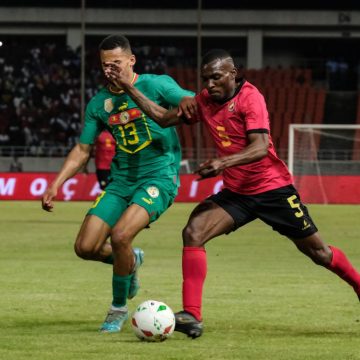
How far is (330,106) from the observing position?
43.6 m

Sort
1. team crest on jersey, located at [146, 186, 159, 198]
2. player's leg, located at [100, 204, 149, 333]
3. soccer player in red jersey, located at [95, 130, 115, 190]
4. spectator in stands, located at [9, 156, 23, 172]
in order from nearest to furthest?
player's leg, located at [100, 204, 149, 333] → team crest on jersey, located at [146, 186, 159, 198] → soccer player in red jersey, located at [95, 130, 115, 190] → spectator in stands, located at [9, 156, 23, 172]

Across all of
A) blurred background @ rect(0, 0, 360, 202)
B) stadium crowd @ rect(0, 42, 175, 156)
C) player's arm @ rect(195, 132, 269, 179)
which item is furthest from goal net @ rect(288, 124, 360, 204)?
player's arm @ rect(195, 132, 269, 179)

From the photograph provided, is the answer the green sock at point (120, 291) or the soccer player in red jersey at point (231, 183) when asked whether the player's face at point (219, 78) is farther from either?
the green sock at point (120, 291)

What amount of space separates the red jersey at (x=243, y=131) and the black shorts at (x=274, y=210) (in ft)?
0.19

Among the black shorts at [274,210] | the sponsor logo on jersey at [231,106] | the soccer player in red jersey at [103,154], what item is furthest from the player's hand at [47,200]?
the soccer player in red jersey at [103,154]

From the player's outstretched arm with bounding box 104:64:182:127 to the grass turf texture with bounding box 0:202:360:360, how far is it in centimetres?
152

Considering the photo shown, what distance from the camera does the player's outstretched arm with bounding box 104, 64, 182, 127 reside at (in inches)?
313

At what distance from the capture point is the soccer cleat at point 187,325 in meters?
7.54

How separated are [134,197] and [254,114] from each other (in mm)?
1258

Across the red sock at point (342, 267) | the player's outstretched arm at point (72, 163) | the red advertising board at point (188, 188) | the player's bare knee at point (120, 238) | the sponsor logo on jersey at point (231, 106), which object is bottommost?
the red advertising board at point (188, 188)

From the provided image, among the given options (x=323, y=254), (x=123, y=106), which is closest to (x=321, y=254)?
(x=323, y=254)

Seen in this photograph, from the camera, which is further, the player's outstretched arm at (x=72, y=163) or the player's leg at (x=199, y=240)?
the player's outstretched arm at (x=72, y=163)

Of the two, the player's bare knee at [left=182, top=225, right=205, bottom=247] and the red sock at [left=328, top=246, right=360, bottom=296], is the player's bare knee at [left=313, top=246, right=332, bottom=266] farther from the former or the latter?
the player's bare knee at [left=182, top=225, right=205, bottom=247]

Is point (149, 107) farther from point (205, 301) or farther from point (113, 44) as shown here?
point (205, 301)
